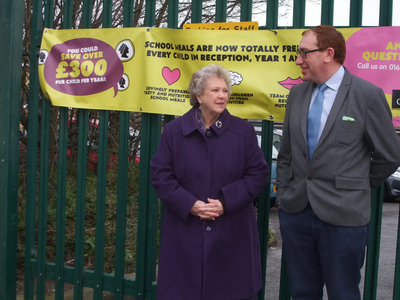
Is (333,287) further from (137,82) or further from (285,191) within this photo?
(137,82)

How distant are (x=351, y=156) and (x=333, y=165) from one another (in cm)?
11

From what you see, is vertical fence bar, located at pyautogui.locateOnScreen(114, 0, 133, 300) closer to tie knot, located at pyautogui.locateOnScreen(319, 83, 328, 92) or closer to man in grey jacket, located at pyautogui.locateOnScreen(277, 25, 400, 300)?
man in grey jacket, located at pyautogui.locateOnScreen(277, 25, 400, 300)

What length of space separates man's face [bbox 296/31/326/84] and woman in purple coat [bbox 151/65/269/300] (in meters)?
0.50

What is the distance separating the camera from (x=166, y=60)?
11.2ft

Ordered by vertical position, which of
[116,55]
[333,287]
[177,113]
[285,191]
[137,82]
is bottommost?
[333,287]

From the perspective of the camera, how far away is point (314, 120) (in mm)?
2666

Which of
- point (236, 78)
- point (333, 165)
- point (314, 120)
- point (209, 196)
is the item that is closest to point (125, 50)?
point (236, 78)

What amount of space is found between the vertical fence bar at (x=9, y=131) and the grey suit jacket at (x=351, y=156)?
2.49m

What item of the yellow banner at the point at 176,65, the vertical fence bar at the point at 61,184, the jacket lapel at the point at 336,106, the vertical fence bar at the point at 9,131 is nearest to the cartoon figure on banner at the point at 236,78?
the yellow banner at the point at 176,65

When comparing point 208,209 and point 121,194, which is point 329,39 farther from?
point 121,194

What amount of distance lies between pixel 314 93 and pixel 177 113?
1063 millimetres

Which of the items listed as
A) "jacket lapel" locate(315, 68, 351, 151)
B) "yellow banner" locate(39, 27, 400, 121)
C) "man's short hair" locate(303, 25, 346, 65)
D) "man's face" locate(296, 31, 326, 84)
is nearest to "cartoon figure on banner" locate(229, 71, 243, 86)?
"yellow banner" locate(39, 27, 400, 121)

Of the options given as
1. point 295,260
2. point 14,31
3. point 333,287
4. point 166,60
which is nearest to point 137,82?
point 166,60

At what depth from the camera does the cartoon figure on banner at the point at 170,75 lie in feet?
11.1
